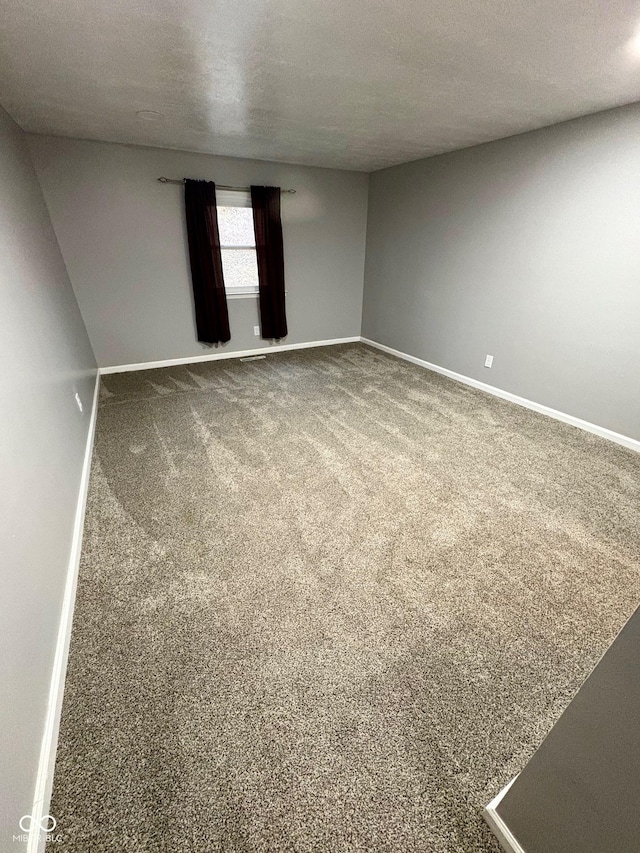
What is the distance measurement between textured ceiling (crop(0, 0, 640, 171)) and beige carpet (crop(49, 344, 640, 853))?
210 cm

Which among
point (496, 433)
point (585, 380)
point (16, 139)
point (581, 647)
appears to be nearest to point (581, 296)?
point (585, 380)

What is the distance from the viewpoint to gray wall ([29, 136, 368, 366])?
328 cm

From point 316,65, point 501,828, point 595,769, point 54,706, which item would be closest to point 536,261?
point 316,65

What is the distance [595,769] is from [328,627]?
0.90 meters

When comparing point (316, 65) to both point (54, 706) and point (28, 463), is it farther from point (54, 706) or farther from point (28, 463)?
point (54, 706)

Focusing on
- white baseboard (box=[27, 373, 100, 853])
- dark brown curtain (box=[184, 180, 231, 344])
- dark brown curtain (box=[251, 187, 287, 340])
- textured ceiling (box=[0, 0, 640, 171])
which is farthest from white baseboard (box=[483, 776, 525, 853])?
dark brown curtain (box=[251, 187, 287, 340])

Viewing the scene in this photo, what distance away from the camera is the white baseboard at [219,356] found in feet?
13.1

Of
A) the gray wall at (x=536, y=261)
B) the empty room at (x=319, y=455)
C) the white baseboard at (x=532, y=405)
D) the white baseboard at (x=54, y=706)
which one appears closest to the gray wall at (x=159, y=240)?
the empty room at (x=319, y=455)

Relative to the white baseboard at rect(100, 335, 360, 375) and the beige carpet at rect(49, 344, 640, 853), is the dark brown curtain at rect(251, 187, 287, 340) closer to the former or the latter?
the white baseboard at rect(100, 335, 360, 375)

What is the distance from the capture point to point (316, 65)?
1.73 meters

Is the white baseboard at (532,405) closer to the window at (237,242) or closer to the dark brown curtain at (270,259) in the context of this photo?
the dark brown curtain at (270,259)

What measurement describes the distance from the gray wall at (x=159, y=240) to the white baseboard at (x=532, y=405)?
60.6 inches

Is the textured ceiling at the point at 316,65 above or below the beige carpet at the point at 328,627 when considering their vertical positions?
above

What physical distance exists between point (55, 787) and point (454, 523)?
181 centimetres
